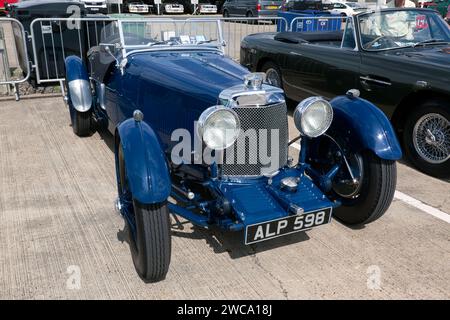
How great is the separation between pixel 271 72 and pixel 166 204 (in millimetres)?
4444

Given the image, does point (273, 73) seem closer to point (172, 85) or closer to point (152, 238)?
point (172, 85)

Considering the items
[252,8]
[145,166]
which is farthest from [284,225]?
[252,8]

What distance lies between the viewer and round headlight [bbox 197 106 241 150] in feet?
8.26

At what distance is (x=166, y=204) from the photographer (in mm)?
2395

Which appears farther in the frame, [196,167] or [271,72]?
[271,72]

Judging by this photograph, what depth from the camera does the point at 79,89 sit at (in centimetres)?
489

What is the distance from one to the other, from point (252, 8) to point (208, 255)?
58.5 ft

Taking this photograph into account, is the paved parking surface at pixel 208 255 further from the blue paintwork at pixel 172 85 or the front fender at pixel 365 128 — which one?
the blue paintwork at pixel 172 85

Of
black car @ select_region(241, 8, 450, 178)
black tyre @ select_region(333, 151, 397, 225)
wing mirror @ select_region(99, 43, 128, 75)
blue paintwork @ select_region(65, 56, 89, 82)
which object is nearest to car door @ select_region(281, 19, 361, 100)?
black car @ select_region(241, 8, 450, 178)

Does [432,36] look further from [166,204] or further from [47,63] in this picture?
[47,63]
